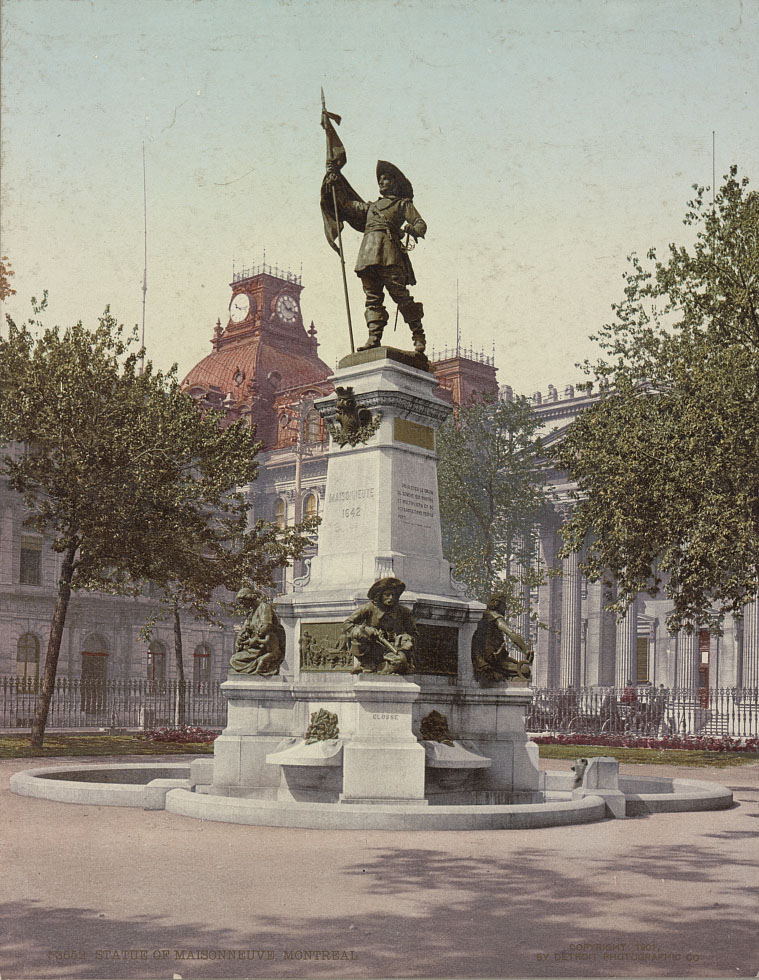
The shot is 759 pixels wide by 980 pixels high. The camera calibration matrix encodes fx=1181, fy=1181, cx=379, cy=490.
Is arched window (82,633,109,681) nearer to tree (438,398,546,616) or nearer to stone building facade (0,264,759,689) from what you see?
stone building facade (0,264,759,689)

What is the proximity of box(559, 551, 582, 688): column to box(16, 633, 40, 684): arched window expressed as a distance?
88.7 ft

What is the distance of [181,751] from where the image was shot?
91.6ft

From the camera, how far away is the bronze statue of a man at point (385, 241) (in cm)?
1662

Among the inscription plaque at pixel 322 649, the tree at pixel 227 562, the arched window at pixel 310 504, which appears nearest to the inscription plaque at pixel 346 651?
the inscription plaque at pixel 322 649

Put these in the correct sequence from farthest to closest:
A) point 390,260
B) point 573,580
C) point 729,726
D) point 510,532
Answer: point 573,580
point 510,532
point 729,726
point 390,260

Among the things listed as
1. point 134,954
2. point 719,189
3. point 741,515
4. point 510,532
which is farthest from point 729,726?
point 134,954

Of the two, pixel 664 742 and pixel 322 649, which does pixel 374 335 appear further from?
pixel 664 742

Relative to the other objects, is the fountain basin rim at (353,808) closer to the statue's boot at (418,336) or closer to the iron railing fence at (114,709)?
the statue's boot at (418,336)

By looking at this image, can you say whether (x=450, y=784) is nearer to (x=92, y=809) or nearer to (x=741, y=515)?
(x=92, y=809)

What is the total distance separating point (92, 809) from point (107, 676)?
45.1 meters

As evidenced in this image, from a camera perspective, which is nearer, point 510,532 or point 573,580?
point 510,532

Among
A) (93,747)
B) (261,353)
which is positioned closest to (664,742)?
(93,747)

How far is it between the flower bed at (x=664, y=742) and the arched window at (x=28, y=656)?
26.7 meters

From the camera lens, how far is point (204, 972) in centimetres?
655
